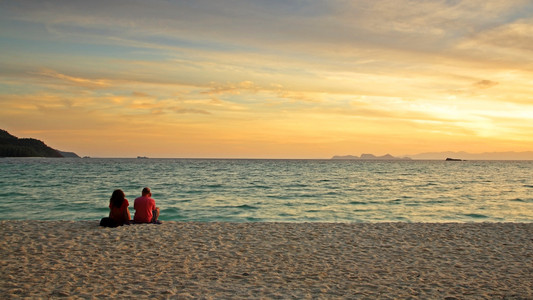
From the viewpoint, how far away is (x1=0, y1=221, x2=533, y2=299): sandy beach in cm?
796

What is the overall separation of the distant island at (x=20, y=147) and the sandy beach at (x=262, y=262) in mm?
182649

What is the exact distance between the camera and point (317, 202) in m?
27.9

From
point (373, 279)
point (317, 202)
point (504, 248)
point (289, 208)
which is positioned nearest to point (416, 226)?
point (504, 248)

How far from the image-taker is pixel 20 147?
175 metres

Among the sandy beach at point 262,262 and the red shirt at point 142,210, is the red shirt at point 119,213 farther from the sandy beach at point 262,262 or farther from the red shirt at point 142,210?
the red shirt at point 142,210

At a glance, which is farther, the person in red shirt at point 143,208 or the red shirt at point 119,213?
the person in red shirt at point 143,208

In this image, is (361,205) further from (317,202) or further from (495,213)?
(495,213)

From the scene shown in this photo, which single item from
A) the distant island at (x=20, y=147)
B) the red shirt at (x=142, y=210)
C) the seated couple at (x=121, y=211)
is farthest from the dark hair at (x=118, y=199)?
the distant island at (x=20, y=147)

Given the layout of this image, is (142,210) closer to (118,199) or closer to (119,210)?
(119,210)

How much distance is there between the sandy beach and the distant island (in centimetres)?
18265

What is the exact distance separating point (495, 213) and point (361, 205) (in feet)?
25.3

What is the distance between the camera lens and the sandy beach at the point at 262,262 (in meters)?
7.96

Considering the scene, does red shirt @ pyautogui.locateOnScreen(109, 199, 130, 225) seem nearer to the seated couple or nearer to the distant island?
the seated couple

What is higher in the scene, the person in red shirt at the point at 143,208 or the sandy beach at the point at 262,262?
the person in red shirt at the point at 143,208
